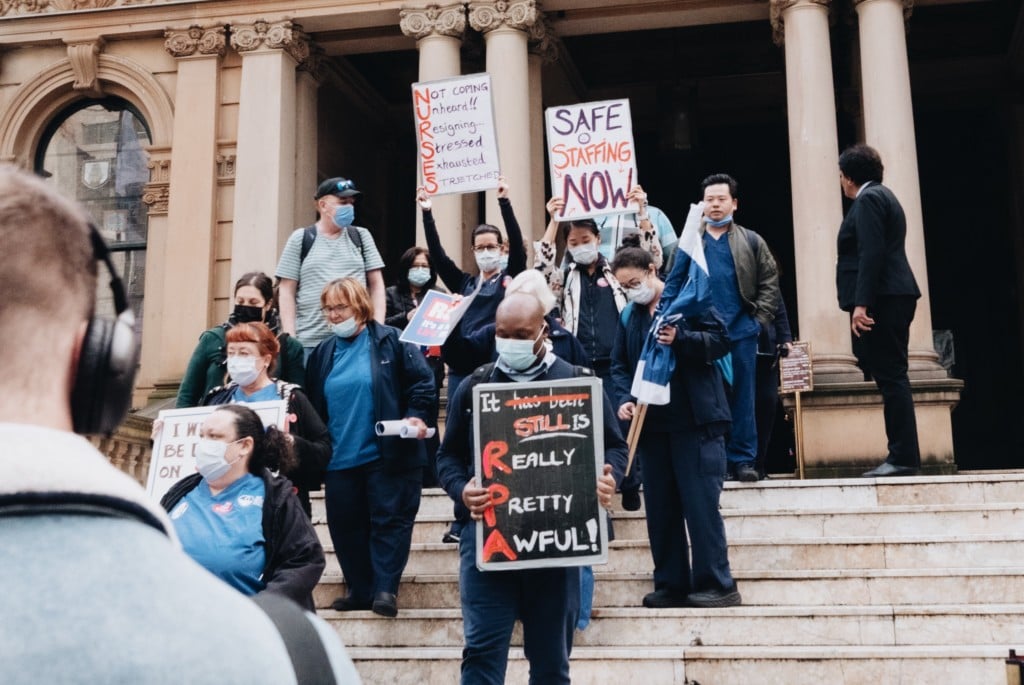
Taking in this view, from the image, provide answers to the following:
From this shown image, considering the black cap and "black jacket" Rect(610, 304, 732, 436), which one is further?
the black cap

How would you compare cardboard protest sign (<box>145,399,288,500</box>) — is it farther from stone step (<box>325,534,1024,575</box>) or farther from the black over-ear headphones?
the black over-ear headphones

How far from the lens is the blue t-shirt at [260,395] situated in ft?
18.9

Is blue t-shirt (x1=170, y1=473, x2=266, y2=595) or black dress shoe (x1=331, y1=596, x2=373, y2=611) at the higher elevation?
blue t-shirt (x1=170, y1=473, x2=266, y2=595)

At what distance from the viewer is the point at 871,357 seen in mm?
7855

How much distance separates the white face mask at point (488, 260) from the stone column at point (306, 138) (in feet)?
25.8

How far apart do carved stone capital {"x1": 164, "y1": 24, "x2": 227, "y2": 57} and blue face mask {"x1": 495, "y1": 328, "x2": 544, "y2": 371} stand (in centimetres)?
1136

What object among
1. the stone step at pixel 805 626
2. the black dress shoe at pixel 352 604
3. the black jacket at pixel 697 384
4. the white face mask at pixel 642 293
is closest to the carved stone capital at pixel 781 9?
the white face mask at pixel 642 293

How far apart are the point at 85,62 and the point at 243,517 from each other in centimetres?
1259

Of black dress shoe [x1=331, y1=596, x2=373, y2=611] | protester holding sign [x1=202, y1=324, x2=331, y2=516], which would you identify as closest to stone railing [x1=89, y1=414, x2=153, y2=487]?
black dress shoe [x1=331, y1=596, x2=373, y2=611]

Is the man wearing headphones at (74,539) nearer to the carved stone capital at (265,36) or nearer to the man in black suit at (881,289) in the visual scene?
the man in black suit at (881,289)

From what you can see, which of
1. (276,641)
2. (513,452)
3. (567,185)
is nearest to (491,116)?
(567,185)

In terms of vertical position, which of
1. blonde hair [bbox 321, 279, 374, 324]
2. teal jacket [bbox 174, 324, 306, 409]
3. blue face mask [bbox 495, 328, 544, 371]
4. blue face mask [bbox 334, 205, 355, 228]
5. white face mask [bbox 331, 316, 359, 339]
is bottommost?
blue face mask [bbox 495, 328, 544, 371]

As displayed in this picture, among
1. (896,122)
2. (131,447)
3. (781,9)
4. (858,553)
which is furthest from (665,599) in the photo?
(781,9)

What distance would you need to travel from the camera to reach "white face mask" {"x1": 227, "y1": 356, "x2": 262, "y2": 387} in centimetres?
571
